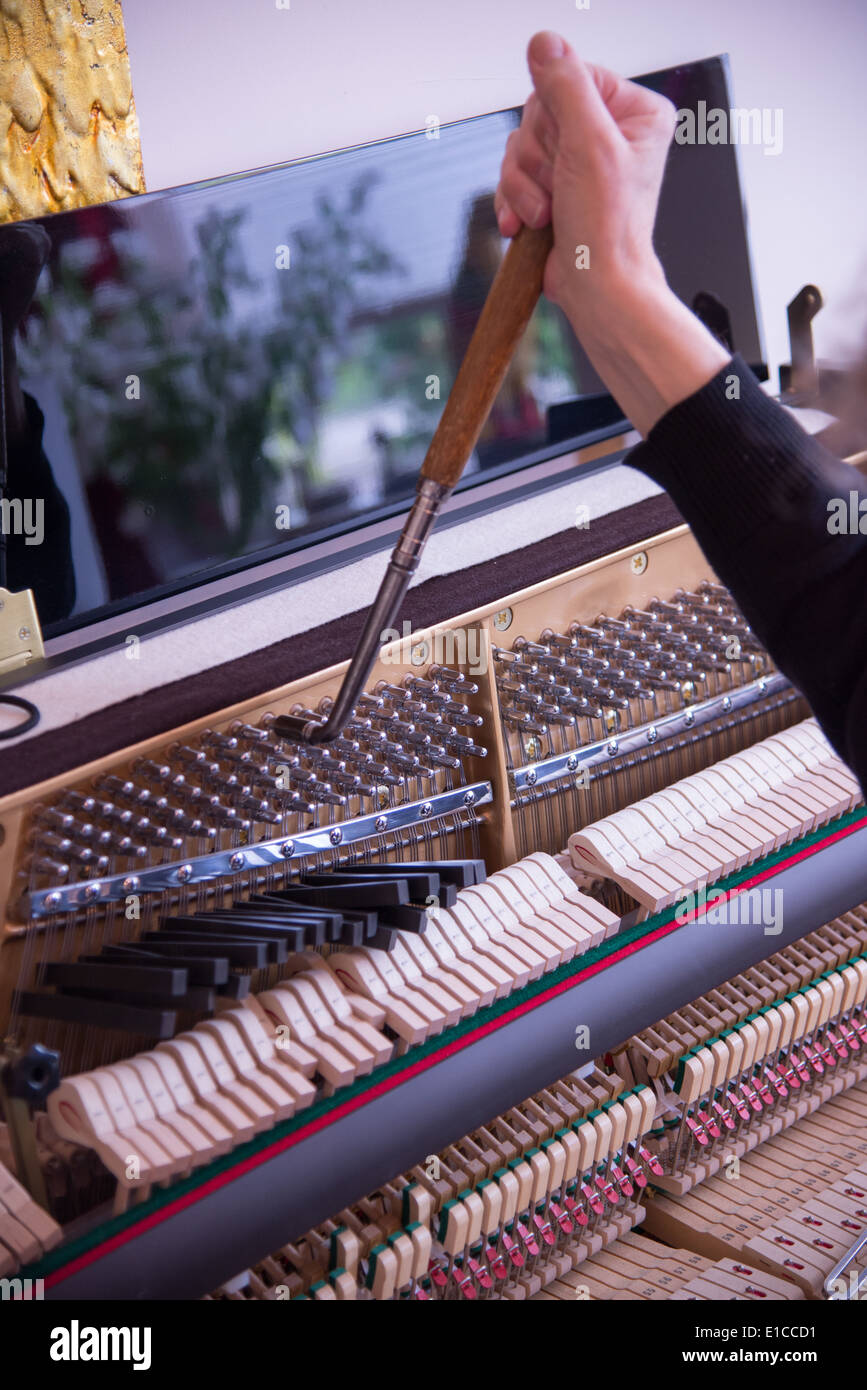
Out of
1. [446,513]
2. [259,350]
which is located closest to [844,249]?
[446,513]

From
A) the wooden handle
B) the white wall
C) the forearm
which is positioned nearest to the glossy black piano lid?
the white wall

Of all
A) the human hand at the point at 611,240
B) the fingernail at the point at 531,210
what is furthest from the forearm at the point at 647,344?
the fingernail at the point at 531,210

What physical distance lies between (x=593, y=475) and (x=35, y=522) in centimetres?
114

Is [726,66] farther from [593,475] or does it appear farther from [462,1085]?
[462,1085]

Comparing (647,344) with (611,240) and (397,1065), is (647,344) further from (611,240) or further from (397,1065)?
(397,1065)

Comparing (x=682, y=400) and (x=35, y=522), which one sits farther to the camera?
(x=35, y=522)

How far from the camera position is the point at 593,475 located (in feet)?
8.27

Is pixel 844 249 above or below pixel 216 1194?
above

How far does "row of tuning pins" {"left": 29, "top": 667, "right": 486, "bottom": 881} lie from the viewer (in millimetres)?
1562

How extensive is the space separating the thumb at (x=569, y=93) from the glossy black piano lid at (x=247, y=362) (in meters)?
0.96

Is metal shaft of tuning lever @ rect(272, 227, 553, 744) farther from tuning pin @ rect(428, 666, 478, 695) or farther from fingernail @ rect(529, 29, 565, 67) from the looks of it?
tuning pin @ rect(428, 666, 478, 695)

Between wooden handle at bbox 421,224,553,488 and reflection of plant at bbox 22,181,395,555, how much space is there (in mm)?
755

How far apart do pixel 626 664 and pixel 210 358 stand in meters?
0.86

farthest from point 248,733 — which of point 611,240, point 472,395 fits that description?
point 611,240
